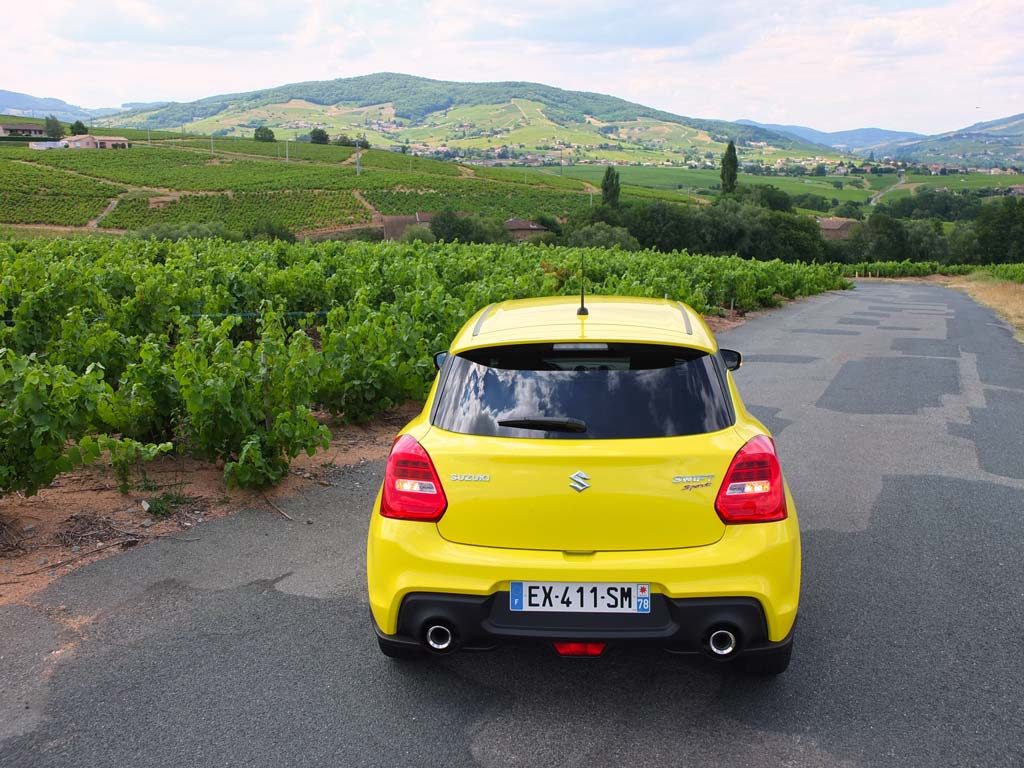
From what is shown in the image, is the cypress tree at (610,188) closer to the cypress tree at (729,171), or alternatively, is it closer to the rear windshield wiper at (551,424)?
the cypress tree at (729,171)

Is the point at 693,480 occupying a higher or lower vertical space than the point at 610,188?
higher

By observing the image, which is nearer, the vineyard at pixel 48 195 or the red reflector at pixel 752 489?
the red reflector at pixel 752 489

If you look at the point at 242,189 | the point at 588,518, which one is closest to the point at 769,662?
the point at 588,518

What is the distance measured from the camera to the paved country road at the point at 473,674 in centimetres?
339

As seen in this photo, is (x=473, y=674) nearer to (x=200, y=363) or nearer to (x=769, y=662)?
(x=769, y=662)

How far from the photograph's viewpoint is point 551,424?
3.60 metres

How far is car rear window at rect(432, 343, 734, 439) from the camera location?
3611 millimetres

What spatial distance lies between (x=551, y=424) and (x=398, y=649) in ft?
3.77

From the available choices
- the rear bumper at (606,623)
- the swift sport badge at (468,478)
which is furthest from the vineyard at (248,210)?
the rear bumper at (606,623)

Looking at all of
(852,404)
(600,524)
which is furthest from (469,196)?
(600,524)

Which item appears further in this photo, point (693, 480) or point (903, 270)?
point (903, 270)

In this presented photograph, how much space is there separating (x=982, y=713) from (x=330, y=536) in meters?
3.88

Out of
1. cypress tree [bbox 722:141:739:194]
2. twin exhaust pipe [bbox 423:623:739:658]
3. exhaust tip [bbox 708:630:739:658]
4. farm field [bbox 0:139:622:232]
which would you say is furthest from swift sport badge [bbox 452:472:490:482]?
cypress tree [bbox 722:141:739:194]

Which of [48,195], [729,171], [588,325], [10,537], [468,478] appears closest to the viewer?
[468,478]
